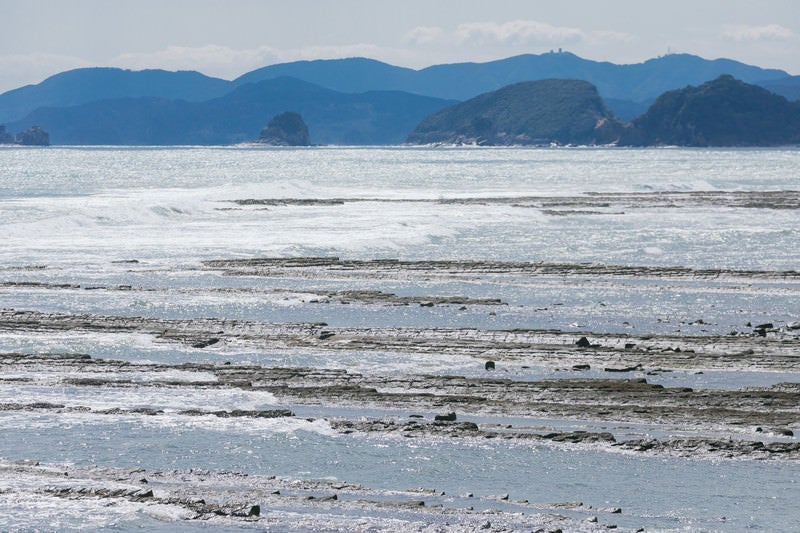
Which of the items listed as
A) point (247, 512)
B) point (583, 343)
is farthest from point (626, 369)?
point (247, 512)

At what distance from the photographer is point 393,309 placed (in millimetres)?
29781

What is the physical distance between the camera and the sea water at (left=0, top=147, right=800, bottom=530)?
14516mm

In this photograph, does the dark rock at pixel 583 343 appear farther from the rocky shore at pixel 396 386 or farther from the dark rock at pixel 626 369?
the dark rock at pixel 626 369

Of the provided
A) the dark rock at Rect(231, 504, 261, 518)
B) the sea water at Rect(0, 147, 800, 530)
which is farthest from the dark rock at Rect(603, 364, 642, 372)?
the dark rock at Rect(231, 504, 261, 518)

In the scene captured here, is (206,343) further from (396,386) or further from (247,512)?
(247,512)

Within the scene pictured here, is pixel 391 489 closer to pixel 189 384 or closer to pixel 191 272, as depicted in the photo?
pixel 189 384

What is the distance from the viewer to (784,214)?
67.9 meters

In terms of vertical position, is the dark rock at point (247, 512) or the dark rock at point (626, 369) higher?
the dark rock at point (247, 512)

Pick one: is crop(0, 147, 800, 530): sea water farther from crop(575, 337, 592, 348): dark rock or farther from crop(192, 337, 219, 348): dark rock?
crop(575, 337, 592, 348): dark rock

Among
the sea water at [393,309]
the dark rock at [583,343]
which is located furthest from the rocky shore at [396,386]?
the dark rock at [583,343]

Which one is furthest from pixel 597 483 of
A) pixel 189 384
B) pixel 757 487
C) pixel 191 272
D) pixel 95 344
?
pixel 191 272

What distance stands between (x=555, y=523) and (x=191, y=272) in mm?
26967

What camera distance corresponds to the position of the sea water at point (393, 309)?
14.5 metres

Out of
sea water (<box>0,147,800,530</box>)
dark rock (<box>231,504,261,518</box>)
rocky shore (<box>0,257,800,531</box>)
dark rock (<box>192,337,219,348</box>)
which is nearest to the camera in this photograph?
dark rock (<box>231,504,261,518</box>)
